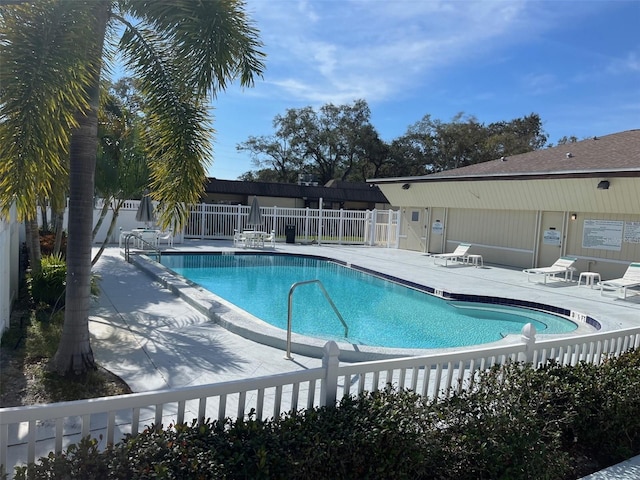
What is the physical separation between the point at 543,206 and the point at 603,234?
2.02 m

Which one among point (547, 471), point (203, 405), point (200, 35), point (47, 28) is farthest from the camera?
point (200, 35)

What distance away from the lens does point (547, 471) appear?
322 cm

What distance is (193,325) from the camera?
736cm

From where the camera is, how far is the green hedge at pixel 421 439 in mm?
2418

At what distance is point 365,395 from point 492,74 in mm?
15558

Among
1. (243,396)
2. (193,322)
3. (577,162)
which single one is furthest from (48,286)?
(577,162)

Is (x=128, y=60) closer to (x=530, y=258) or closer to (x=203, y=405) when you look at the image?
(x=203, y=405)

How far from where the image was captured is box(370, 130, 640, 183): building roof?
12930mm

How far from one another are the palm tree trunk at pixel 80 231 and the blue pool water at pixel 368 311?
3.93m

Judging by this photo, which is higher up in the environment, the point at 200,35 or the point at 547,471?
the point at 200,35

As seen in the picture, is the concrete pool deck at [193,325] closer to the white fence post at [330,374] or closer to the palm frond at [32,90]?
the white fence post at [330,374]

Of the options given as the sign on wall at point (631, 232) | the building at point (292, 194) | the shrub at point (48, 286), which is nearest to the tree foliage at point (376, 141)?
the building at point (292, 194)

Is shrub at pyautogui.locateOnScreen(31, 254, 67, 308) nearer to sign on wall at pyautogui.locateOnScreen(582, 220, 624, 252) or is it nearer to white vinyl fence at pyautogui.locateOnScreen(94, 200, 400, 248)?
sign on wall at pyautogui.locateOnScreen(582, 220, 624, 252)

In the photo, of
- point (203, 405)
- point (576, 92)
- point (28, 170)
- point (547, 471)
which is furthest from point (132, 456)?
point (576, 92)
